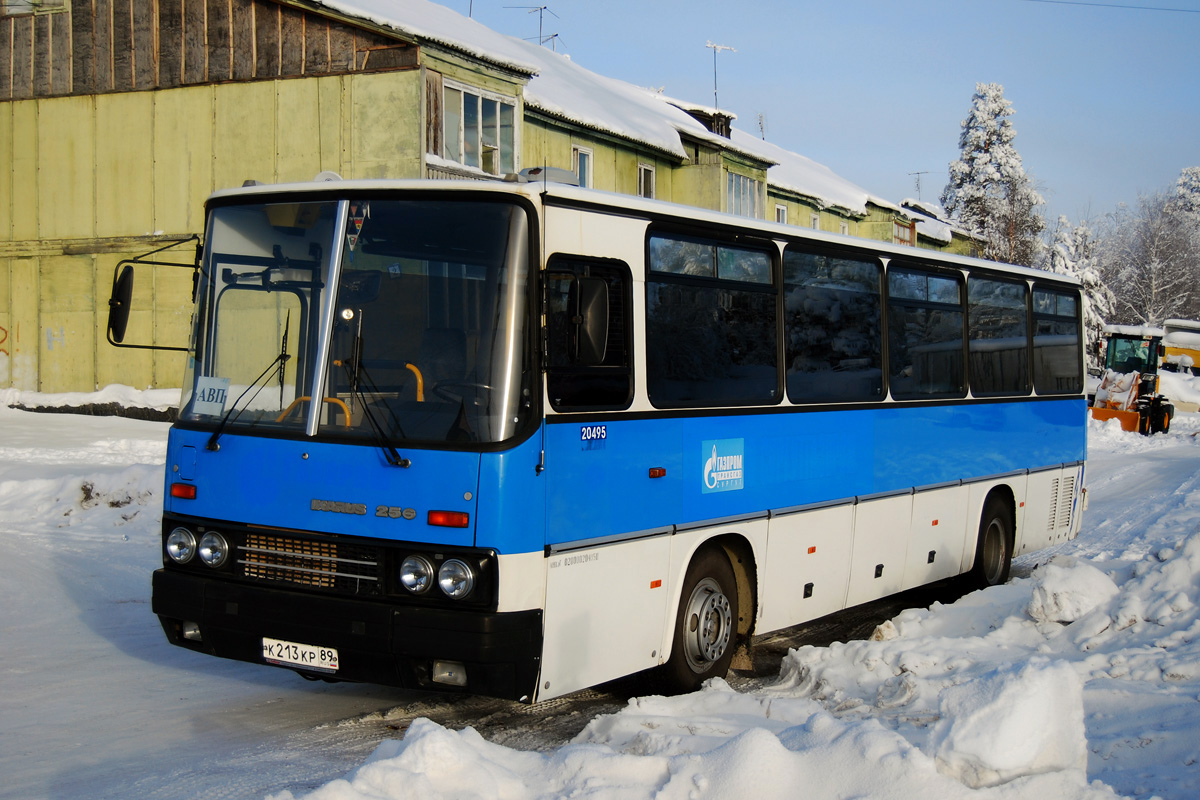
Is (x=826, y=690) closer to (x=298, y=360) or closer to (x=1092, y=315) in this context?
(x=298, y=360)

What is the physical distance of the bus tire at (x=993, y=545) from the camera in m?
11.4

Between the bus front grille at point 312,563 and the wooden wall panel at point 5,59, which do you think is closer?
the bus front grille at point 312,563

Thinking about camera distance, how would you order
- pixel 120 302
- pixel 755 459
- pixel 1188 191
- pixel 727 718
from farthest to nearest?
pixel 1188 191
pixel 755 459
pixel 120 302
pixel 727 718

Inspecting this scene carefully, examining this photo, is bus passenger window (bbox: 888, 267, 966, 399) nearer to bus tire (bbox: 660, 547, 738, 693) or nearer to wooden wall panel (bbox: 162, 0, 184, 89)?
A: bus tire (bbox: 660, 547, 738, 693)

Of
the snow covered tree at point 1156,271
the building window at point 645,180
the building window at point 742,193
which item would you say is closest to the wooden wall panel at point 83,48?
the building window at point 645,180

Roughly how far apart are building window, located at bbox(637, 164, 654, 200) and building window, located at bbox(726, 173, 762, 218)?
3598 mm

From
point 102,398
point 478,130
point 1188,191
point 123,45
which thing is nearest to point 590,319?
point 478,130

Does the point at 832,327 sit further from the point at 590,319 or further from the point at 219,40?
the point at 219,40

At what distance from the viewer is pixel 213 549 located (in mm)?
6336

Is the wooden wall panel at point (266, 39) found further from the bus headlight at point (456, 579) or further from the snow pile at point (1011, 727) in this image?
the snow pile at point (1011, 727)

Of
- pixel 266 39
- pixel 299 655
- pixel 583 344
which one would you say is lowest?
pixel 299 655

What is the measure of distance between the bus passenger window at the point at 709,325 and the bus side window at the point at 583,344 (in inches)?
10.2

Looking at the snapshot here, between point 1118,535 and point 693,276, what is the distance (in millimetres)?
9945

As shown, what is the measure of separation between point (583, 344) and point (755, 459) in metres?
2.30
